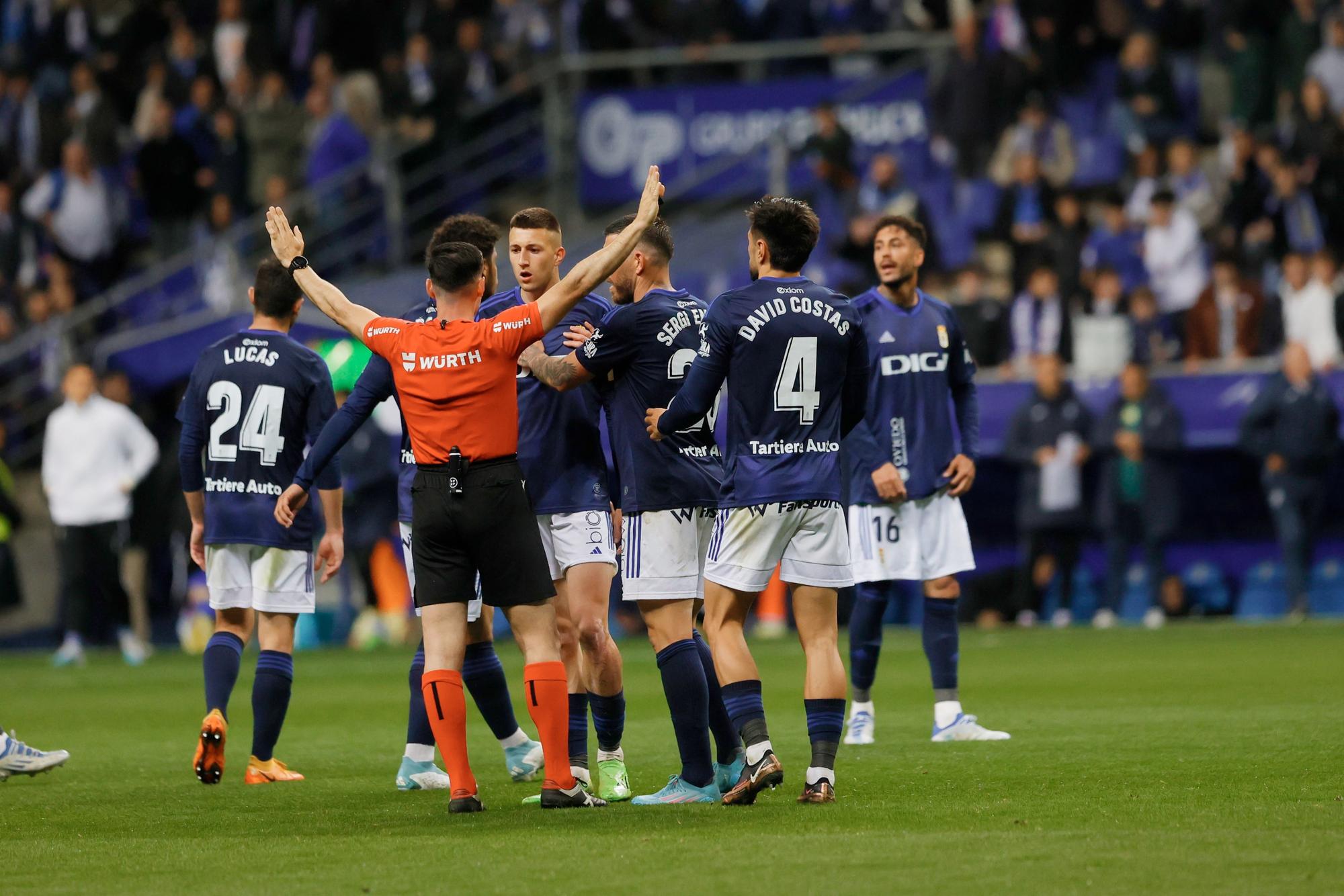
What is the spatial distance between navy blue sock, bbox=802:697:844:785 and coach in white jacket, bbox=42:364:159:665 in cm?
1164

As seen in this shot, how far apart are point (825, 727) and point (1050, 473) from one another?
12142mm

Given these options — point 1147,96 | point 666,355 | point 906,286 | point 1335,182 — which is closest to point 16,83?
point 1147,96

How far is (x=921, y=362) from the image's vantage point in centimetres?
1038

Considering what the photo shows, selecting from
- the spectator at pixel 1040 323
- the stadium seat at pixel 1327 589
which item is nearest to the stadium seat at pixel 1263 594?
the stadium seat at pixel 1327 589

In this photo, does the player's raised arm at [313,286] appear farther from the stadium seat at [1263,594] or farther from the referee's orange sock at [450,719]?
the stadium seat at [1263,594]

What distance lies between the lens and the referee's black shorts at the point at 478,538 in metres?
7.43

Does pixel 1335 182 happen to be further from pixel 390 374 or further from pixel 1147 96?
pixel 390 374

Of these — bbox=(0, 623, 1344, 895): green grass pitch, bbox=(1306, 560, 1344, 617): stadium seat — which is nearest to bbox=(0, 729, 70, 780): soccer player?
bbox=(0, 623, 1344, 895): green grass pitch

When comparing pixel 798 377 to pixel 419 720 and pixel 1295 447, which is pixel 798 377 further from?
pixel 1295 447

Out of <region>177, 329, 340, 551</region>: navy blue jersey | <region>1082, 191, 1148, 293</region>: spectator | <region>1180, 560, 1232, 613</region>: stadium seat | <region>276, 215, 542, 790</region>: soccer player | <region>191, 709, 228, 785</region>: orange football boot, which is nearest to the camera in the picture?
<region>276, 215, 542, 790</region>: soccer player

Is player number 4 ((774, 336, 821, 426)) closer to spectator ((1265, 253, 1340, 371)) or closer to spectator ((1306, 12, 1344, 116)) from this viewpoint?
spectator ((1265, 253, 1340, 371))

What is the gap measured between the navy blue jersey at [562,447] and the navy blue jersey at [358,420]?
19.0 inches

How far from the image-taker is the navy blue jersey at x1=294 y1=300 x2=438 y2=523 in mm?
8094

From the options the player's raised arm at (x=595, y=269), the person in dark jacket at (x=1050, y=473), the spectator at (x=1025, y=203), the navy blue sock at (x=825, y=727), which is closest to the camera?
the player's raised arm at (x=595, y=269)
